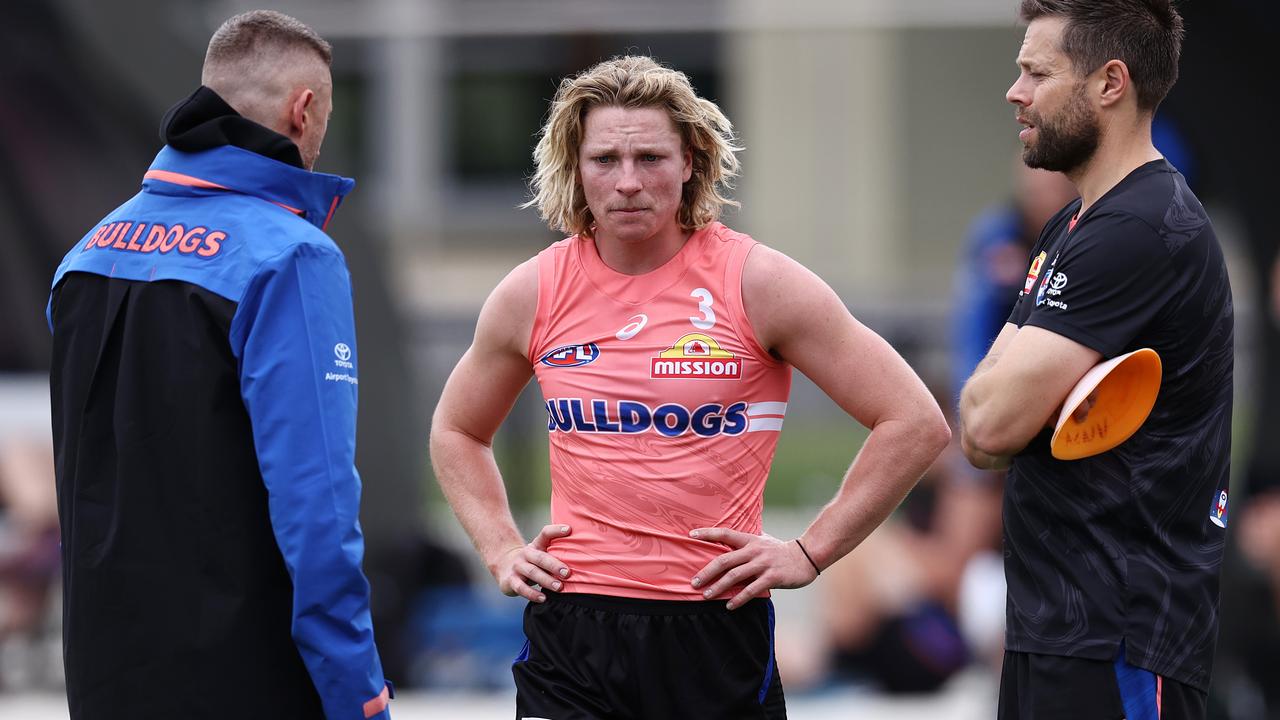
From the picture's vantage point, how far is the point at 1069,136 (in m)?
3.24

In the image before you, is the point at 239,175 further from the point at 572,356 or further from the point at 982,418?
the point at 982,418

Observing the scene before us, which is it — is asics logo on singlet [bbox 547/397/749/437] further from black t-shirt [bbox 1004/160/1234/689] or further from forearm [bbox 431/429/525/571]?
black t-shirt [bbox 1004/160/1234/689]

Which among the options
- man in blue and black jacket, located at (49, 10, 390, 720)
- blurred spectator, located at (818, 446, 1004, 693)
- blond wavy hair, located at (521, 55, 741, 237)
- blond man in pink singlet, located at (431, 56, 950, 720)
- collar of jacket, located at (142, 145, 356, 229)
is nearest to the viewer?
A: man in blue and black jacket, located at (49, 10, 390, 720)

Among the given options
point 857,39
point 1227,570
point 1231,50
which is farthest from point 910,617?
point 857,39

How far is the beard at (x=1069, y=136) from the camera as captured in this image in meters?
3.23

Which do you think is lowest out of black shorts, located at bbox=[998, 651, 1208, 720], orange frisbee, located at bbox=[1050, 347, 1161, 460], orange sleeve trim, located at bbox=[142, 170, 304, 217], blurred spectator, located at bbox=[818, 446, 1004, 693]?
blurred spectator, located at bbox=[818, 446, 1004, 693]

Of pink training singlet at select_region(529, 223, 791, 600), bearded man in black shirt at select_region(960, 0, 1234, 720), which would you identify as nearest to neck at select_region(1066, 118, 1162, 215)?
bearded man in black shirt at select_region(960, 0, 1234, 720)

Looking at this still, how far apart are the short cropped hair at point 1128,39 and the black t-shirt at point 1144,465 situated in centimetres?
20

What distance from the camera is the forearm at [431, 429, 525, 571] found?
154 inches

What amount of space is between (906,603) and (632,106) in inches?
201

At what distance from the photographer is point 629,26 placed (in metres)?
19.5

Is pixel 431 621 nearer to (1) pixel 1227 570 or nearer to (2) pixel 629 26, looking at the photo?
(1) pixel 1227 570

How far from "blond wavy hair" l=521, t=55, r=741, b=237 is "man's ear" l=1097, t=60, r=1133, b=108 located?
865 millimetres

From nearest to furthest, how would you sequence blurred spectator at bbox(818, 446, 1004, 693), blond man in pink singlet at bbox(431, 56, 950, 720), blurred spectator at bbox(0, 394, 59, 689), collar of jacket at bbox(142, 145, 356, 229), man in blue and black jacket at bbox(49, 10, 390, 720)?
man in blue and black jacket at bbox(49, 10, 390, 720)
collar of jacket at bbox(142, 145, 356, 229)
blond man in pink singlet at bbox(431, 56, 950, 720)
blurred spectator at bbox(818, 446, 1004, 693)
blurred spectator at bbox(0, 394, 59, 689)
